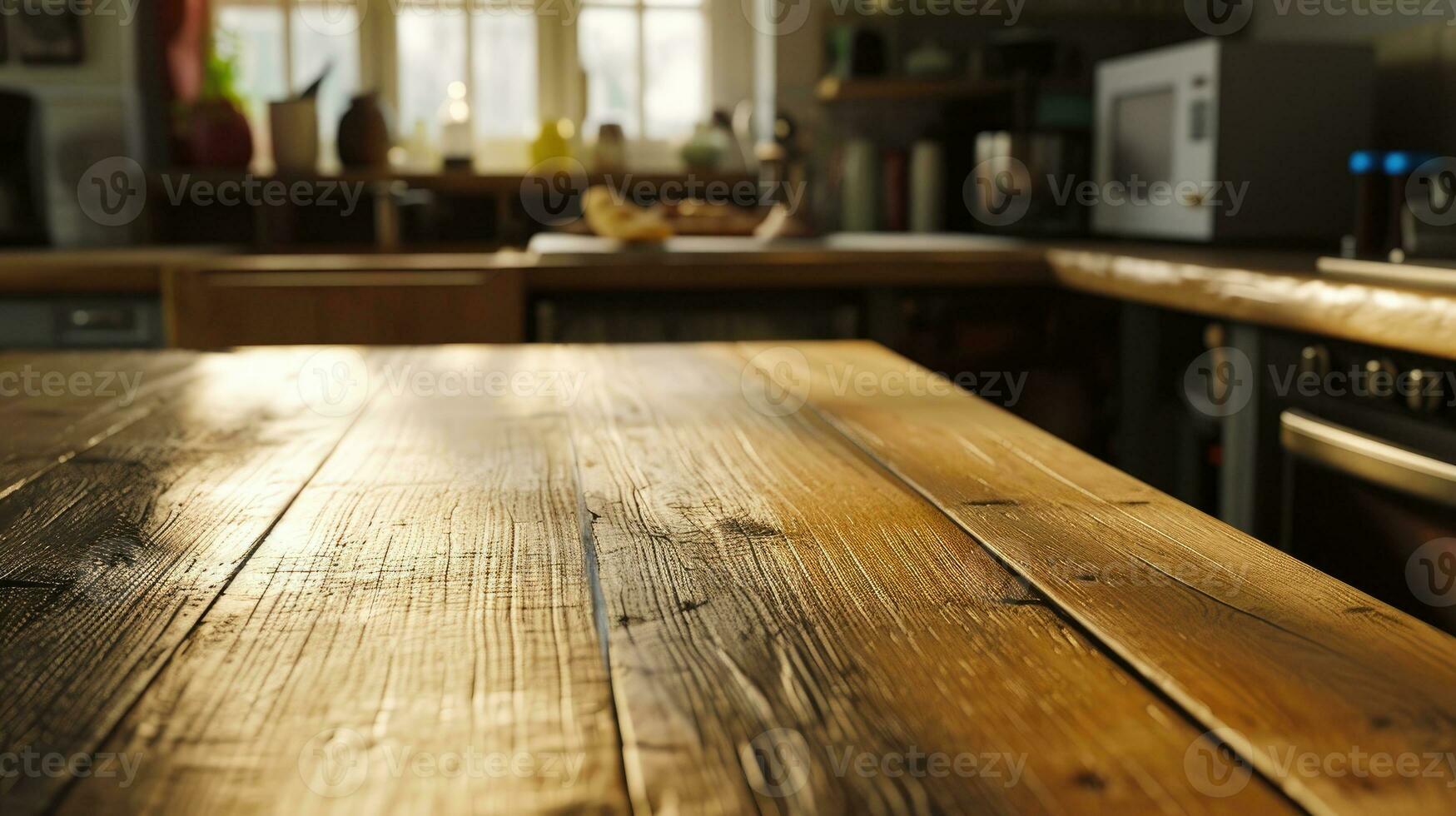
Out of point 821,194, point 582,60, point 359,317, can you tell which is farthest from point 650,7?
point 359,317

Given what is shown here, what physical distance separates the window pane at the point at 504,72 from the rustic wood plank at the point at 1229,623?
8.79 ft

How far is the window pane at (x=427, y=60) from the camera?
3312 millimetres

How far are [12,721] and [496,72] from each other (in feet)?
10.2

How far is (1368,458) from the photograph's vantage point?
4.87 feet

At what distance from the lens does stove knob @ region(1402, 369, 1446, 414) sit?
1393 millimetres

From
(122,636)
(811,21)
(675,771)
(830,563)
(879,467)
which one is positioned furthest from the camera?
(811,21)

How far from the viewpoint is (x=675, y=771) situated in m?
0.38

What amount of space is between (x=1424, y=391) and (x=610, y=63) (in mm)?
2403

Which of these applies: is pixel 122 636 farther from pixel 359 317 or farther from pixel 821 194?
pixel 821 194

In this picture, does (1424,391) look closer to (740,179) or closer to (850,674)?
(850,674)

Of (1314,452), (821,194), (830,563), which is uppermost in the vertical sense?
(821,194)

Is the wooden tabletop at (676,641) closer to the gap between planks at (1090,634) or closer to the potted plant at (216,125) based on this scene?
the gap between planks at (1090,634)

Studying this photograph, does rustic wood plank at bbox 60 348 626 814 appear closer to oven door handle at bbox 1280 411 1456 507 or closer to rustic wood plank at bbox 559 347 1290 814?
rustic wood plank at bbox 559 347 1290 814

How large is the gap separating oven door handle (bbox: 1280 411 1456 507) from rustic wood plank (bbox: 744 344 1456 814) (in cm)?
70
